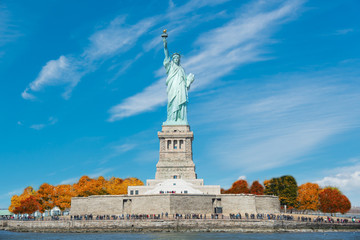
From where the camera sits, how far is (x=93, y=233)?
43219mm

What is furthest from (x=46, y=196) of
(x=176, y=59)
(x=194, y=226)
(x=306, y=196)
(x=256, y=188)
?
(x=306, y=196)

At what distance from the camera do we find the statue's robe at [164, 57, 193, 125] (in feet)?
218

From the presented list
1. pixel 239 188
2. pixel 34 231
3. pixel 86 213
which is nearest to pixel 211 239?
pixel 86 213

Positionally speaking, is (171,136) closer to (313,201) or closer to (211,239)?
(313,201)

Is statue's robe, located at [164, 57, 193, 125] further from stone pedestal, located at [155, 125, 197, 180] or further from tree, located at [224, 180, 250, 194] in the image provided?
tree, located at [224, 180, 250, 194]

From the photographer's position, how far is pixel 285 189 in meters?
61.8

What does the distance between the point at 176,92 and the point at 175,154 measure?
463 inches

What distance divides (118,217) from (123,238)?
10.3 m

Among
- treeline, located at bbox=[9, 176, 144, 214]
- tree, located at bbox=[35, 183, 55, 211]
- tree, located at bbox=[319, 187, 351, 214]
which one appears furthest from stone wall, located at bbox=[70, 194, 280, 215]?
tree, located at bbox=[319, 187, 351, 214]

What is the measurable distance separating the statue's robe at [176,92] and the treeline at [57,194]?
14.6 metres

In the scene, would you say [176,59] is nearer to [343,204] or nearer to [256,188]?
[256,188]

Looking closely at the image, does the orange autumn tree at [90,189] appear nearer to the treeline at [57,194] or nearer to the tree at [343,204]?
the treeline at [57,194]

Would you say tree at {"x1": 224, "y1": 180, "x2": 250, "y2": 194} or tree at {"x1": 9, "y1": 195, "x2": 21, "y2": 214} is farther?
tree at {"x1": 224, "y1": 180, "x2": 250, "y2": 194}

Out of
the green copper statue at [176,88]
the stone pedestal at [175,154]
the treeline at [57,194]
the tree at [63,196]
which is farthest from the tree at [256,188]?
the tree at [63,196]
